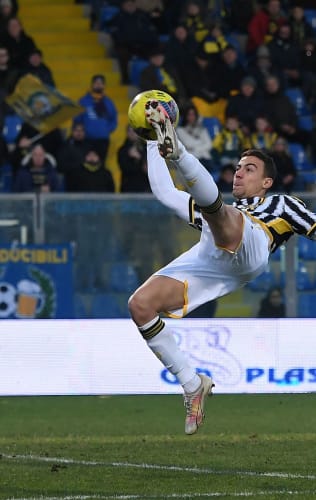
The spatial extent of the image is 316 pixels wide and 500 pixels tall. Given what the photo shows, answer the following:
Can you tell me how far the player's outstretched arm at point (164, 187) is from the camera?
8.77 metres

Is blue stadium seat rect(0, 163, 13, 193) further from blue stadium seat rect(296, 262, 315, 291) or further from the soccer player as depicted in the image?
the soccer player

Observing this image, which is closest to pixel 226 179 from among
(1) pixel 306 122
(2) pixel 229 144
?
(2) pixel 229 144

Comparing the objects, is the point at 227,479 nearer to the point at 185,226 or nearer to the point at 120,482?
the point at 120,482

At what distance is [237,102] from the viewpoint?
18.4 m

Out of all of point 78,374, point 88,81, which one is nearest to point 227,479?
point 78,374

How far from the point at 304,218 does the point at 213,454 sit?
6.57ft

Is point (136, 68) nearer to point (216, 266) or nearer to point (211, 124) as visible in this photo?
point (211, 124)

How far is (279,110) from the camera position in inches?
742

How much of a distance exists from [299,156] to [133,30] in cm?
314

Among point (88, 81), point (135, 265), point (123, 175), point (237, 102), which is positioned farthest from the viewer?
point (88, 81)

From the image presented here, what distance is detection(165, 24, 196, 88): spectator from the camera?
745 inches

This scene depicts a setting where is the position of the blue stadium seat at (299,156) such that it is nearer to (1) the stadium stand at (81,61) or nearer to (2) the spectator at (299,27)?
(1) the stadium stand at (81,61)

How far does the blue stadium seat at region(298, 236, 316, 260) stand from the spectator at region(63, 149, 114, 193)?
111 inches

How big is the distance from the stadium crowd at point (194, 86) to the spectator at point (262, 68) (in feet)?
0.07
